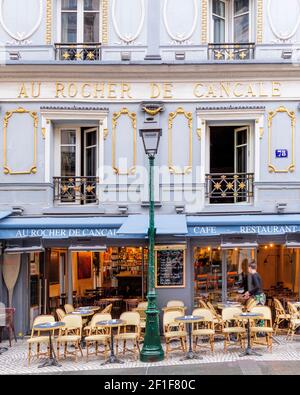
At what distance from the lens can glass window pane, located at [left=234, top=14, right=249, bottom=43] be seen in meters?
14.9

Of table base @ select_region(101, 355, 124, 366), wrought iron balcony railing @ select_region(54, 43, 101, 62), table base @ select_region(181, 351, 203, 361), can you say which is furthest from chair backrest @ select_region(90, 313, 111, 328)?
wrought iron balcony railing @ select_region(54, 43, 101, 62)

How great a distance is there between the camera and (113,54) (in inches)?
569

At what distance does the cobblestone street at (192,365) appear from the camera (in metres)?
10.5

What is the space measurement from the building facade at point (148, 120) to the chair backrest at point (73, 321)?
2268mm

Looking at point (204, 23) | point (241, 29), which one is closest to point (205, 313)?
point (204, 23)

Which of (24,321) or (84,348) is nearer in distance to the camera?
(84,348)

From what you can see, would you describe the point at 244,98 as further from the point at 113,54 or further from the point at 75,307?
the point at 75,307

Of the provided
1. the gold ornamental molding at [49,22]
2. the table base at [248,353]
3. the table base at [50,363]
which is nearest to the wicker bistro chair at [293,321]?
the table base at [248,353]

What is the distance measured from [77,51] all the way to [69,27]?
787 mm

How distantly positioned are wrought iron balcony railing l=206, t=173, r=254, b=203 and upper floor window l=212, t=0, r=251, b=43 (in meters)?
3.49

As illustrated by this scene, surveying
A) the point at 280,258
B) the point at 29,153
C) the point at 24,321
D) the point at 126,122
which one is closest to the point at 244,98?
the point at 126,122

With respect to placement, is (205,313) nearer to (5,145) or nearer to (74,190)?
(74,190)

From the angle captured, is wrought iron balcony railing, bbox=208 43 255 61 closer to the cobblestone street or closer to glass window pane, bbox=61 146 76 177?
glass window pane, bbox=61 146 76 177
